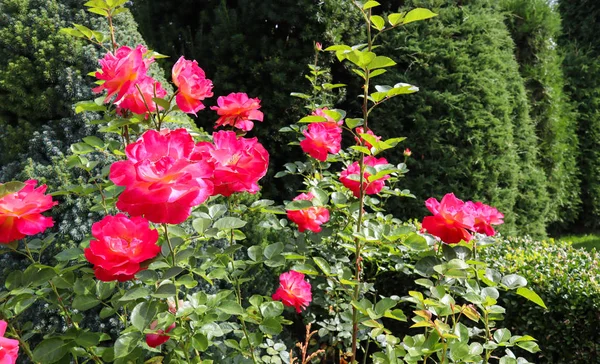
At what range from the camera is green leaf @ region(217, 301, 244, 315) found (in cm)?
120

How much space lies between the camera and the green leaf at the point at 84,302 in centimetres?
117

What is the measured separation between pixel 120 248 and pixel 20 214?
0.26 metres

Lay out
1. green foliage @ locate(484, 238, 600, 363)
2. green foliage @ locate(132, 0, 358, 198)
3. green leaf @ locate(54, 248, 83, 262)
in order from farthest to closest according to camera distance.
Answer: green foliage @ locate(132, 0, 358, 198)
green foliage @ locate(484, 238, 600, 363)
green leaf @ locate(54, 248, 83, 262)

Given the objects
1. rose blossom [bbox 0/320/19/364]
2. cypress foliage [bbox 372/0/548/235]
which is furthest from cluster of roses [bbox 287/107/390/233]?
cypress foliage [bbox 372/0/548/235]

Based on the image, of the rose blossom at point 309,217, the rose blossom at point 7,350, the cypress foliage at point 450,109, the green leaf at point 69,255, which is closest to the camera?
the rose blossom at point 7,350

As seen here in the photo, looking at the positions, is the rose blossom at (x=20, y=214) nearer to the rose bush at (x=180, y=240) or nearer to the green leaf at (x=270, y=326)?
the rose bush at (x=180, y=240)

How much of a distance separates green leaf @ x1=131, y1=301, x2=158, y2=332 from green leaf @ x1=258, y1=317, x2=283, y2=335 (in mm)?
348

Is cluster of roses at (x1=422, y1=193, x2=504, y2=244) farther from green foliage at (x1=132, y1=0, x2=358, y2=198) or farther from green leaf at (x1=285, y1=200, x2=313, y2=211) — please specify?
green foliage at (x1=132, y1=0, x2=358, y2=198)

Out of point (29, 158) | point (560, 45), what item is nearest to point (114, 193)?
point (29, 158)

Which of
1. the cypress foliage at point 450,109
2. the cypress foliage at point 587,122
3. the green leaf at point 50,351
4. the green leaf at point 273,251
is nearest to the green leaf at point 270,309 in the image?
the green leaf at point 273,251

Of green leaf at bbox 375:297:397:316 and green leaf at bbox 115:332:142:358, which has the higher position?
green leaf at bbox 375:297:397:316

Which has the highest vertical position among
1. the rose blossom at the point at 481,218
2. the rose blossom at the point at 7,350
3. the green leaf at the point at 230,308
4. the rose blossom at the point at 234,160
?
the rose blossom at the point at 234,160

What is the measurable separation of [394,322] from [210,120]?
5.85ft

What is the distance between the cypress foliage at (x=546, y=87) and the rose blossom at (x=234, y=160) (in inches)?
176
